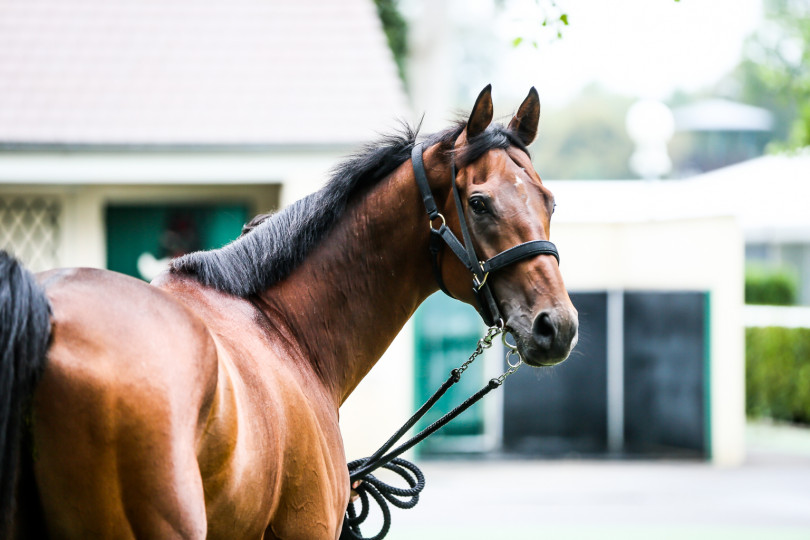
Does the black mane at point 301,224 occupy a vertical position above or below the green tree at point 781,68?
below

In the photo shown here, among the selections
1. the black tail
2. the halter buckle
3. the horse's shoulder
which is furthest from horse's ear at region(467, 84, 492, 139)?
the black tail

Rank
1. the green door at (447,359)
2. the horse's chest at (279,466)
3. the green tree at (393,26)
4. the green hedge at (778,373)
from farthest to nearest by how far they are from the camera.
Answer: the green tree at (393,26) < the green hedge at (778,373) < the green door at (447,359) < the horse's chest at (279,466)

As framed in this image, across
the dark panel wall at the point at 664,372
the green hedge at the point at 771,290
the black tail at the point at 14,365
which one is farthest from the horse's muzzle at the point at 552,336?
the green hedge at the point at 771,290

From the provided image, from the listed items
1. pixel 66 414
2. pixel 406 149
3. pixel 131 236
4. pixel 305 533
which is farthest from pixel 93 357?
pixel 131 236

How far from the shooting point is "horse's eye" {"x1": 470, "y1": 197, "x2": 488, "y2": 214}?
2729mm

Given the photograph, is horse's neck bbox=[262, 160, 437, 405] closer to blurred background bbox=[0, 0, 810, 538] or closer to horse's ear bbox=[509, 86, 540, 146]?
horse's ear bbox=[509, 86, 540, 146]

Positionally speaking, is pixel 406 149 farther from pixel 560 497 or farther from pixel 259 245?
pixel 560 497

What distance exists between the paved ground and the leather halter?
4625 mm

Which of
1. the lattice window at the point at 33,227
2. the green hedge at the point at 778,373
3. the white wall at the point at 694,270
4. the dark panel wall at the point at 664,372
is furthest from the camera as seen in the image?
the green hedge at the point at 778,373

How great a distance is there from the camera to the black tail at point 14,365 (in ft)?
5.84

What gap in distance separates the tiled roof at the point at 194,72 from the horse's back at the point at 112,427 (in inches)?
270

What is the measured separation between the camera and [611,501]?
8219mm

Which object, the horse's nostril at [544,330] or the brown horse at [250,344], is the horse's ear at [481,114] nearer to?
the brown horse at [250,344]

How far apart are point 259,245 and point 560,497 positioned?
20.5 ft
